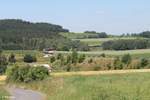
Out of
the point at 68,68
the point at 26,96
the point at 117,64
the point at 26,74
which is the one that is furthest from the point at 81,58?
the point at 26,96

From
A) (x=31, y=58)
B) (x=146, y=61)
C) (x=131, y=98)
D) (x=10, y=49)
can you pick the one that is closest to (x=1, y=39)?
(x=10, y=49)

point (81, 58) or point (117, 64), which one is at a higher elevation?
point (81, 58)

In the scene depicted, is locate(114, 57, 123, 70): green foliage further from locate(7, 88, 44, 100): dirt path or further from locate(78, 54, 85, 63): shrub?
locate(7, 88, 44, 100): dirt path

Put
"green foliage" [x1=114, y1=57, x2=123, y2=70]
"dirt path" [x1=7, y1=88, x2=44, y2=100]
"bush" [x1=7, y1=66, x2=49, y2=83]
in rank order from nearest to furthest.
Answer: "dirt path" [x1=7, y1=88, x2=44, y2=100] → "bush" [x1=7, y1=66, x2=49, y2=83] → "green foliage" [x1=114, y1=57, x2=123, y2=70]

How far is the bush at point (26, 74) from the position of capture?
2756 inches

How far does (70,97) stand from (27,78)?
38917 mm

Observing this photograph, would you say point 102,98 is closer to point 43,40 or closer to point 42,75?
point 42,75

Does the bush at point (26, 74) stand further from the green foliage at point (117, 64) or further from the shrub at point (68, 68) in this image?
the green foliage at point (117, 64)

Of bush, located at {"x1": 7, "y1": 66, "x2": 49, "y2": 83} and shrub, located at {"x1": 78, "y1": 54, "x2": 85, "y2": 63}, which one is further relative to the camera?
shrub, located at {"x1": 78, "y1": 54, "x2": 85, "y2": 63}

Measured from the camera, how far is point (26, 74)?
7169 cm

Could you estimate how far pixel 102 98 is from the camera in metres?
23.6

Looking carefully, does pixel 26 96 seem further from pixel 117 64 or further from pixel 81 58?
pixel 81 58

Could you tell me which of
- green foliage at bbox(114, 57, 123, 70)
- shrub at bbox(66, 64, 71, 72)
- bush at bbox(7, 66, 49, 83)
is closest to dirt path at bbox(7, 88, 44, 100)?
bush at bbox(7, 66, 49, 83)

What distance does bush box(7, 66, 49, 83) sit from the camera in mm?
70000
